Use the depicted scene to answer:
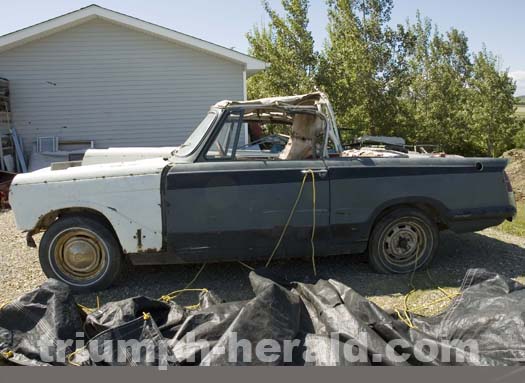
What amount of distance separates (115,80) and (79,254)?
28.9 feet

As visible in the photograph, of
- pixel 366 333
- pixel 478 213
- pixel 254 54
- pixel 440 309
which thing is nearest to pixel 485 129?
pixel 254 54

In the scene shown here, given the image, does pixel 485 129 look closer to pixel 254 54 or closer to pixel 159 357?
pixel 254 54

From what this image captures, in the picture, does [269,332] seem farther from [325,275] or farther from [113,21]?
[113,21]

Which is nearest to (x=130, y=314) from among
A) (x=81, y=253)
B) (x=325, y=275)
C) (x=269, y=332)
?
(x=269, y=332)

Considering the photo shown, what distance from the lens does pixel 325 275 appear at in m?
4.64

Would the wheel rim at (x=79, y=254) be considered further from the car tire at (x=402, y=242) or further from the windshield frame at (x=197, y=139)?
the car tire at (x=402, y=242)

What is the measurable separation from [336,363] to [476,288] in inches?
61.2

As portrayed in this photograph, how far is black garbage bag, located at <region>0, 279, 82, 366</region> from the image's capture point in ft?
9.49

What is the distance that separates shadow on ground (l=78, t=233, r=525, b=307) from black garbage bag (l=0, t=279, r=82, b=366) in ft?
3.02

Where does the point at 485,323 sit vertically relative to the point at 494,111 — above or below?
below

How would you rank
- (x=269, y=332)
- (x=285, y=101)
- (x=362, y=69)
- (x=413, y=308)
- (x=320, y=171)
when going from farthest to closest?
(x=362, y=69) < (x=285, y=101) < (x=320, y=171) < (x=413, y=308) < (x=269, y=332)

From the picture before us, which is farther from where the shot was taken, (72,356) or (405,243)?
(405,243)

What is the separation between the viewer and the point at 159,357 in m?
2.76

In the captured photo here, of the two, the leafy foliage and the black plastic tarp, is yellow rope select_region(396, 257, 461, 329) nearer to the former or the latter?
the black plastic tarp
